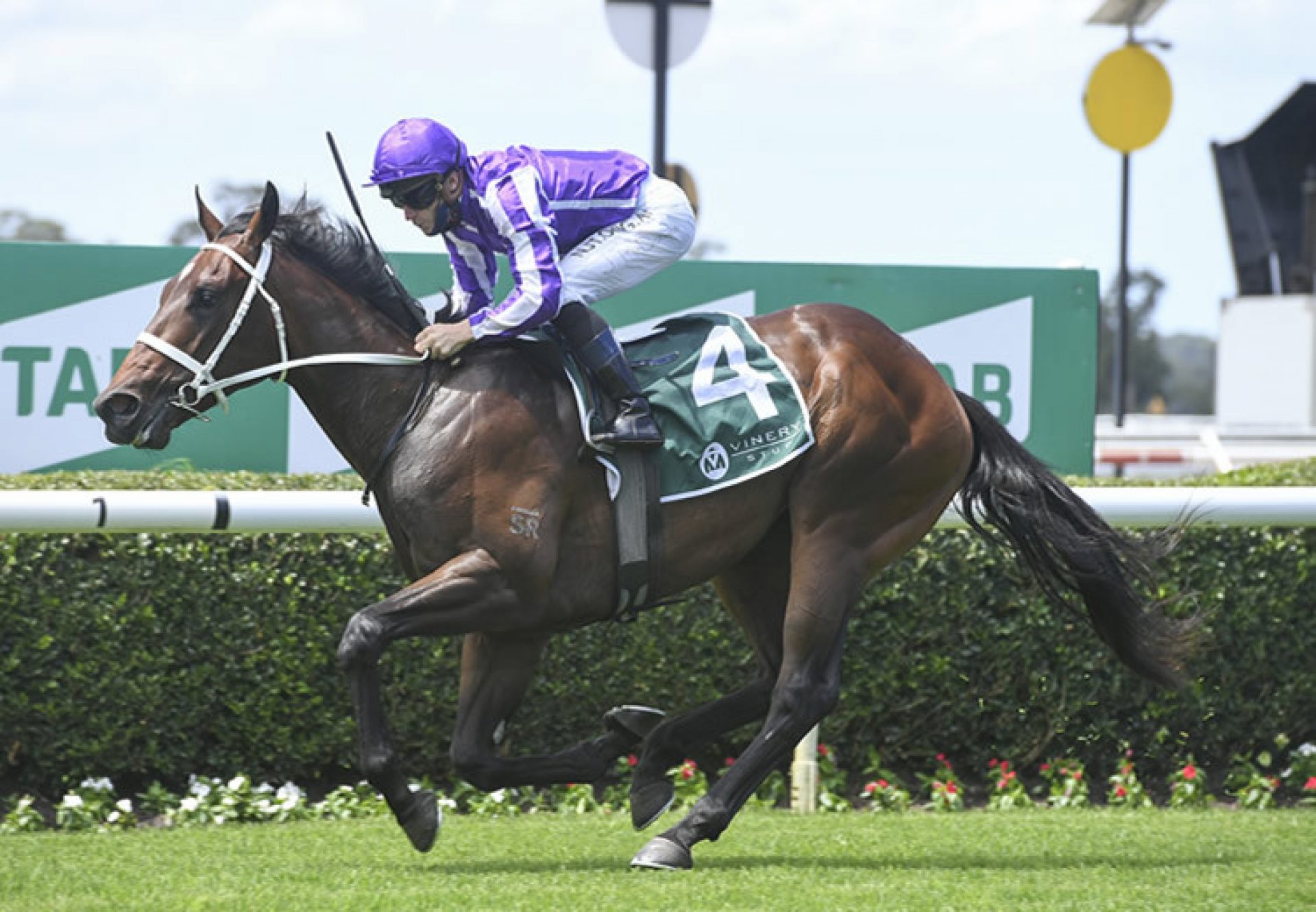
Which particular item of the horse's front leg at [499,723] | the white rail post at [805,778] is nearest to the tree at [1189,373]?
the white rail post at [805,778]

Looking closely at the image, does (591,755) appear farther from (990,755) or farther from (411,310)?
(990,755)

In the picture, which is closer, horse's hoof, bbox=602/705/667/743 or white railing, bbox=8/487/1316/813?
horse's hoof, bbox=602/705/667/743

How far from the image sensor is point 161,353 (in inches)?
174

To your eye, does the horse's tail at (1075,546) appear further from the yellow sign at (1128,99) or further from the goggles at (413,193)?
the yellow sign at (1128,99)

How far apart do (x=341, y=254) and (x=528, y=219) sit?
1.84 ft

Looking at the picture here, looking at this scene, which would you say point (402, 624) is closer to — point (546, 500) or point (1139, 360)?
point (546, 500)

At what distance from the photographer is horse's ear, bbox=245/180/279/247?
4504 mm

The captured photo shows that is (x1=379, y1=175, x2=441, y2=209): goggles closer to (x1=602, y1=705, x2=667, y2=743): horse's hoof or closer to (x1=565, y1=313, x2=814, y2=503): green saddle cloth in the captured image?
(x1=565, y1=313, x2=814, y2=503): green saddle cloth

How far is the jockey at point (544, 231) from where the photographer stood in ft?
14.7

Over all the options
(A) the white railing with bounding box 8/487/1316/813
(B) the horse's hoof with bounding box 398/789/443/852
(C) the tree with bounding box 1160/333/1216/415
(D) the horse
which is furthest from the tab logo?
(C) the tree with bounding box 1160/333/1216/415

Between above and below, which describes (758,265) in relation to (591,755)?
above

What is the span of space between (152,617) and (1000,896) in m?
2.75

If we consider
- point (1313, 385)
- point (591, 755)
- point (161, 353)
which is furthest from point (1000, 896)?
point (1313, 385)

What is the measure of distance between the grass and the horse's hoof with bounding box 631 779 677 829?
0.12 metres
